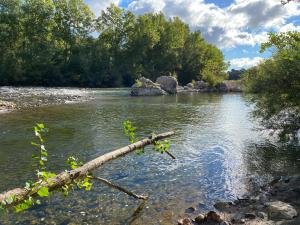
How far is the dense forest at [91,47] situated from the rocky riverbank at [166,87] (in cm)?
298

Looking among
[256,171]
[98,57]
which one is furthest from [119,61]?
[256,171]

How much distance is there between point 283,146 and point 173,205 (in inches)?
398

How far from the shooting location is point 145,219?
910 centimetres

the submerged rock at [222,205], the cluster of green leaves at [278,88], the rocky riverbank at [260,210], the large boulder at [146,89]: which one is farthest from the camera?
the large boulder at [146,89]

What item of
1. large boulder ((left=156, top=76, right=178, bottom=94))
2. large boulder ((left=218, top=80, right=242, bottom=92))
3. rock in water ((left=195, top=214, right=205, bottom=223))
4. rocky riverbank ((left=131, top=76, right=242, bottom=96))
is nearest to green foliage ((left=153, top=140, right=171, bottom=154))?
rock in water ((left=195, top=214, right=205, bottom=223))

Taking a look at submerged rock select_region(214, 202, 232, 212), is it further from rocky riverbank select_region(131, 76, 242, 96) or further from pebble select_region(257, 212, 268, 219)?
rocky riverbank select_region(131, 76, 242, 96)

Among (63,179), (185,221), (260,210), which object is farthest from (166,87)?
(63,179)

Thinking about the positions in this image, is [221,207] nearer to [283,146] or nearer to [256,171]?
[256,171]

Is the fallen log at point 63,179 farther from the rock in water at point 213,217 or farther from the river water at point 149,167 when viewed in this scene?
the rock in water at point 213,217

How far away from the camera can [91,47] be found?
325ft

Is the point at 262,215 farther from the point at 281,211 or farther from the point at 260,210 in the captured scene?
the point at 281,211

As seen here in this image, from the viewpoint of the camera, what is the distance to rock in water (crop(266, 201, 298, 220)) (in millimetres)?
8961

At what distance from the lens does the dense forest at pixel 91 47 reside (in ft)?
275

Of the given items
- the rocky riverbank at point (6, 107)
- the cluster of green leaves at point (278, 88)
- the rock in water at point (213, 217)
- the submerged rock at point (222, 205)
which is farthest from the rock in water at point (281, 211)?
the rocky riverbank at point (6, 107)
